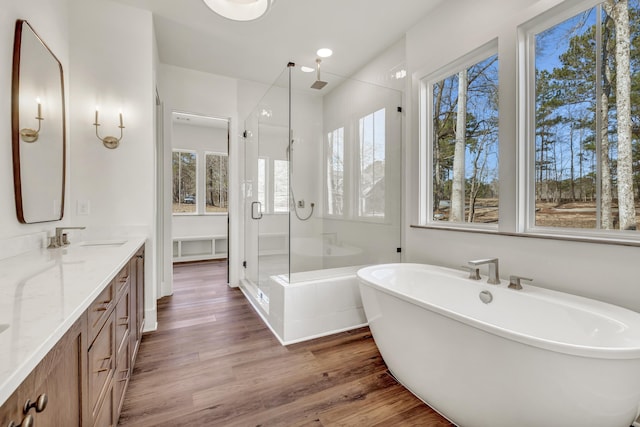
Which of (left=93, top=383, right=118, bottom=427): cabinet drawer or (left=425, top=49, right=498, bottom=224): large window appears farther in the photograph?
(left=425, top=49, right=498, bottom=224): large window

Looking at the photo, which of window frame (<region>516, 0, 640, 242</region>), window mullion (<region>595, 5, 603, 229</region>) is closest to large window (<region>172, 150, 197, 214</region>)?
window frame (<region>516, 0, 640, 242</region>)

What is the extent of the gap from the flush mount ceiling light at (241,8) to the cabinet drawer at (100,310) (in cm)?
205

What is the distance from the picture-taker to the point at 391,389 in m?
1.78

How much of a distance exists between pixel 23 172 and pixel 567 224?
126 inches

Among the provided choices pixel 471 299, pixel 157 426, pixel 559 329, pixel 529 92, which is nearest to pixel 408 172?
pixel 529 92

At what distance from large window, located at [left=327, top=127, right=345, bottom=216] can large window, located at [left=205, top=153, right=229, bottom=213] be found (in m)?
3.23

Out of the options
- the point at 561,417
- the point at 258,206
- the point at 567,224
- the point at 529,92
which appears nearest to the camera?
the point at 561,417

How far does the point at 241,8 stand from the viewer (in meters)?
2.22

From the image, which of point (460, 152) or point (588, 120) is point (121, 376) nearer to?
point (460, 152)

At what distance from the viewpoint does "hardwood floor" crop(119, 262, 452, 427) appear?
1.55 m

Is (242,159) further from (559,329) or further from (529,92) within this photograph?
(559,329)

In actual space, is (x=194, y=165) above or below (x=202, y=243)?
above

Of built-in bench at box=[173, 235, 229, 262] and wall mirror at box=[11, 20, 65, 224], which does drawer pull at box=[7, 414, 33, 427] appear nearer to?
wall mirror at box=[11, 20, 65, 224]

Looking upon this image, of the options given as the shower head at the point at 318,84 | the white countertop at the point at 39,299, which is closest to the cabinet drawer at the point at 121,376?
the white countertop at the point at 39,299
